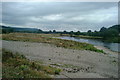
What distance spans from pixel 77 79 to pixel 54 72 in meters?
1.57

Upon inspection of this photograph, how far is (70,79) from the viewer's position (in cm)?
795

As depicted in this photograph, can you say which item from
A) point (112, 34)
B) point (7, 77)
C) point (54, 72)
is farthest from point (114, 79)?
point (112, 34)

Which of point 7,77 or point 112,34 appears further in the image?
point 112,34

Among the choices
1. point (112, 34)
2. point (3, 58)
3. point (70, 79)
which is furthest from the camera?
point (112, 34)

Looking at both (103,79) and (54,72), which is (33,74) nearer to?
(54,72)

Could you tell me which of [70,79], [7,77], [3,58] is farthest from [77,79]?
[3,58]

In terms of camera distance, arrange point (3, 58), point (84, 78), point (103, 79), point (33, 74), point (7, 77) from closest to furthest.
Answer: point (7, 77) < point (33, 74) < point (84, 78) < point (103, 79) < point (3, 58)

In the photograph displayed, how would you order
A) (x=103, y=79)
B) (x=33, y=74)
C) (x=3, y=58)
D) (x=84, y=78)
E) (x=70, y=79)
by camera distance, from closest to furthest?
1. (x=33, y=74)
2. (x=70, y=79)
3. (x=84, y=78)
4. (x=103, y=79)
5. (x=3, y=58)

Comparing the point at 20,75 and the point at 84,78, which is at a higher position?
the point at 20,75

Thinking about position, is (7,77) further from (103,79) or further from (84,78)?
(103,79)

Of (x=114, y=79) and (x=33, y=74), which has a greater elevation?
(x=33, y=74)

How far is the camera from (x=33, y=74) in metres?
7.16

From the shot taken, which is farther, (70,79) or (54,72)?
(54,72)

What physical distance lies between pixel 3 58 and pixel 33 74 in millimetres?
4769
